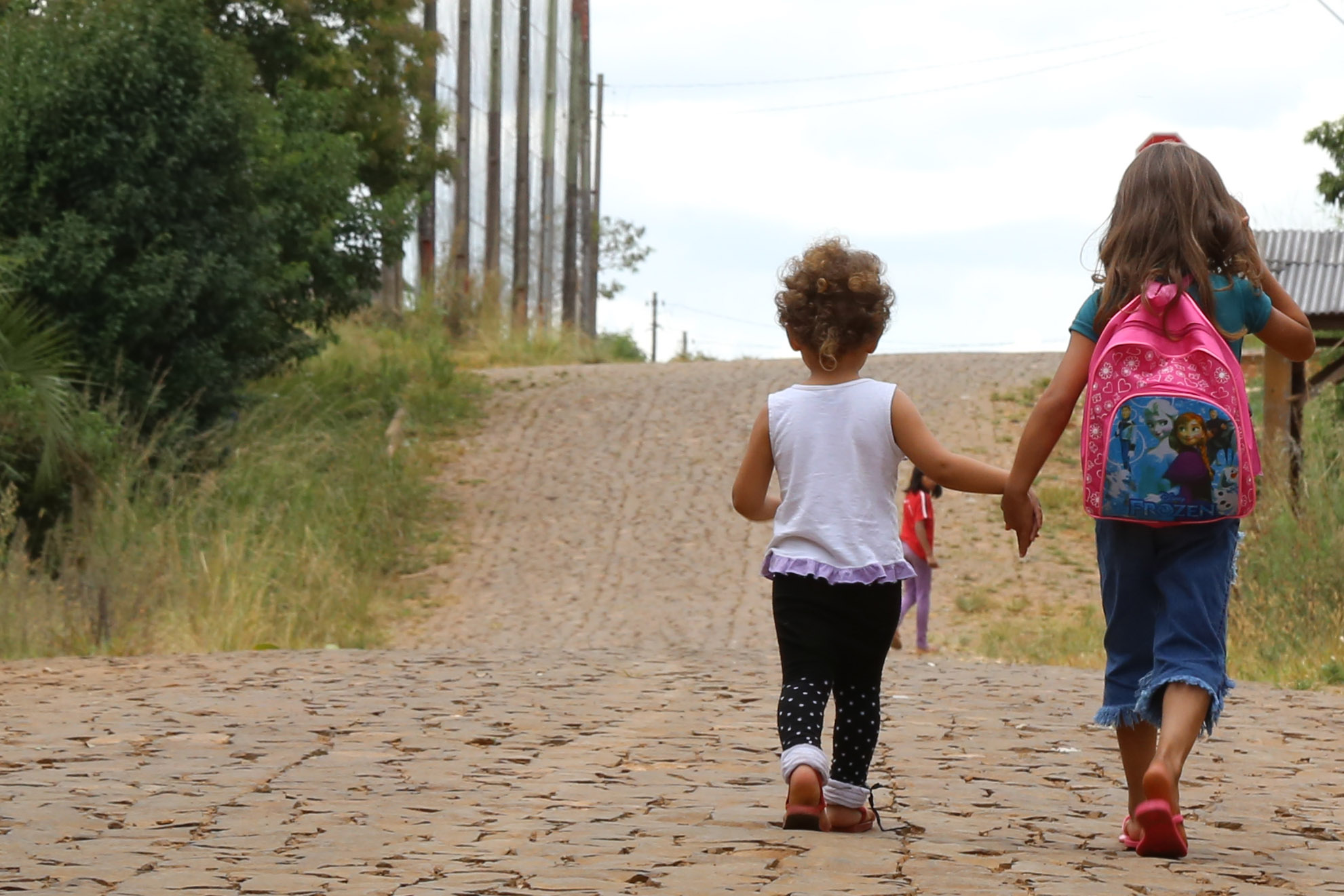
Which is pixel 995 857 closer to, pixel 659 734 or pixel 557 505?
pixel 659 734

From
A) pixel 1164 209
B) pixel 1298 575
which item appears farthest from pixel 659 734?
pixel 1298 575

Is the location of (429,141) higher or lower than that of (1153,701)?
higher

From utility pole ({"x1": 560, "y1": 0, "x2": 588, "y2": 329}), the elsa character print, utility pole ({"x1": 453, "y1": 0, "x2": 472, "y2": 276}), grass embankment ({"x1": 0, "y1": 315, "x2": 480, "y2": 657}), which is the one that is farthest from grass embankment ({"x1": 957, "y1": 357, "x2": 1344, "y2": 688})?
utility pole ({"x1": 560, "y1": 0, "x2": 588, "y2": 329})

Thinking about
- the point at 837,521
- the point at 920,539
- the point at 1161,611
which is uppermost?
the point at 837,521

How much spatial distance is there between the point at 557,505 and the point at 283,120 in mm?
5672

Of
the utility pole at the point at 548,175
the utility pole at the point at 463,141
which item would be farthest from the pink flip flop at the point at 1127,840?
the utility pole at the point at 548,175

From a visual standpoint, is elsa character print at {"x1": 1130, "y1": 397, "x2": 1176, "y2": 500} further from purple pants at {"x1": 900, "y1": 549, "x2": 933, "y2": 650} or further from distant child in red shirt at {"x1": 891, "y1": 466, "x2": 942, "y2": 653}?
purple pants at {"x1": 900, "y1": 549, "x2": 933, "y2": 650}

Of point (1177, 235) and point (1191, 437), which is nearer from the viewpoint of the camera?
point (1191, 437)

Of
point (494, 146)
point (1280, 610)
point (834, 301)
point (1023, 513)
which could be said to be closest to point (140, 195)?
point (1280, 610)

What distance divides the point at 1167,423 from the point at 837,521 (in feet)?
2.83

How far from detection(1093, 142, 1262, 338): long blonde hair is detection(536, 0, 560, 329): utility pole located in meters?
35.0

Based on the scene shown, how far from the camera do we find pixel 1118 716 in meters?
4.30

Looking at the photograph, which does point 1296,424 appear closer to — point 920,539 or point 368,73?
point 920,539

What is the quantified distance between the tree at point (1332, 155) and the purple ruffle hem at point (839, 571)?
16174mm
